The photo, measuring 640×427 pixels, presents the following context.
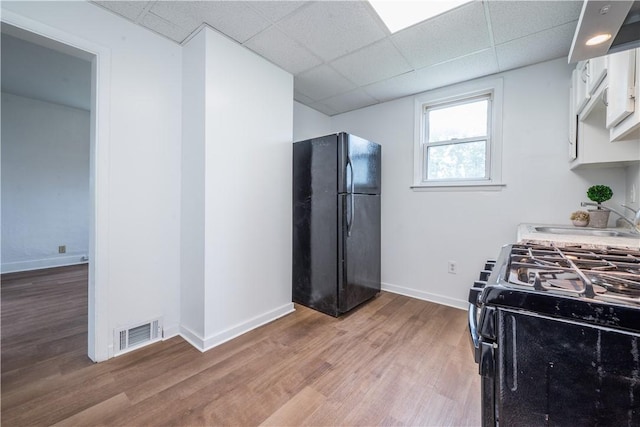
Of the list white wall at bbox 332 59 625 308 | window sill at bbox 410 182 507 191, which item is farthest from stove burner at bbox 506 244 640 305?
window sill at bbox 410 182 507 191

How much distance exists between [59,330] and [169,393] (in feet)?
4.79

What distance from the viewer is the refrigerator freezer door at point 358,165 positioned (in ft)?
8.15

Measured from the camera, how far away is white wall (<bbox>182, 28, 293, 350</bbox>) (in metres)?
1.99

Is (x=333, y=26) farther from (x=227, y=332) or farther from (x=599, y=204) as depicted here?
(x=227, y=332)

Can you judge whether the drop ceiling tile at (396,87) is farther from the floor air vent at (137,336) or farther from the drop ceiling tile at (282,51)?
the floor air vent at (137,336)

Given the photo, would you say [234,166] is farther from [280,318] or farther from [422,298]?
[422,298]

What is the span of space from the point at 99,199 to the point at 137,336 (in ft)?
3.42

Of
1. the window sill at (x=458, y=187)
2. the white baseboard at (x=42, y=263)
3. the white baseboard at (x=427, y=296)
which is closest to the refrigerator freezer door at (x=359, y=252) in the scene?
the white baseboard at (x=427, y=296)

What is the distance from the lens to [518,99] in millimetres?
2465

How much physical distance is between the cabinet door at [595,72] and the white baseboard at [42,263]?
6.38 metres

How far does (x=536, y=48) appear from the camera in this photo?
7.00 feet

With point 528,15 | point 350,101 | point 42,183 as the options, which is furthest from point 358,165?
point 42,183

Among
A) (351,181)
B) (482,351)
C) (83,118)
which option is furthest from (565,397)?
(83,118)

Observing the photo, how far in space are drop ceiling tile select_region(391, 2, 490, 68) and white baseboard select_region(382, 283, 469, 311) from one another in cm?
234
